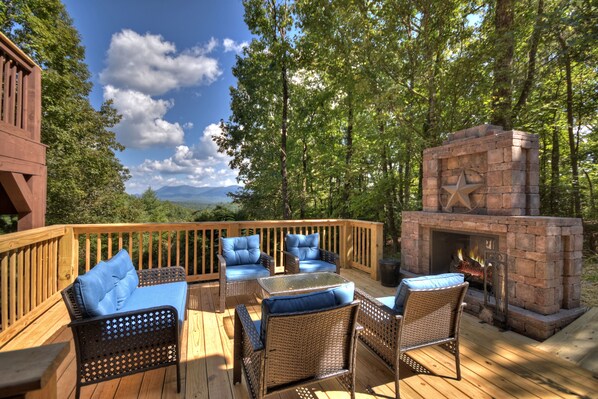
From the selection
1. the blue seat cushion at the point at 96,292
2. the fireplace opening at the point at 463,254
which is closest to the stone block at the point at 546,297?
the fireplace opening at the point at 463,254

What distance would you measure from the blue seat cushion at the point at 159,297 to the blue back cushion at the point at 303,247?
5.90ft

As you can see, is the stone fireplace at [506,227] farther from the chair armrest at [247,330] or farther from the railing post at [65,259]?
the railing post at [65,259]

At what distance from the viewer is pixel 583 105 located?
618 centimetres

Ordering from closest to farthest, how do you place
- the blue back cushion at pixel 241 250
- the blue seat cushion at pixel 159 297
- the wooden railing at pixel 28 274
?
1. the blue seat cushion at pixel 159 297
2. the wooden railing at pixel 28 274
3. the blue back cushion at pixel 241 250

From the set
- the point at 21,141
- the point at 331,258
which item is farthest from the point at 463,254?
the point at 21,141

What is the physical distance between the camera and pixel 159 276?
3.23 meters

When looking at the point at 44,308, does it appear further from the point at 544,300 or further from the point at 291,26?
the point at 291,26

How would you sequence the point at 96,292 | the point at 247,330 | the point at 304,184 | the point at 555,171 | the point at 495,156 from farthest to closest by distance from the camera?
the point at 304,184 → the point at 555,171 → the point at 495,156 → the point at 96,292 → the point at 247,330

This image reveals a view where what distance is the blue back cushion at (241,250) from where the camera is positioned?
4027 mm

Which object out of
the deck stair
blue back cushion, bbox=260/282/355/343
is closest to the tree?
blue back cushion, bbox=260/282/355/343

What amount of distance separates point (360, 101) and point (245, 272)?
5.60 m

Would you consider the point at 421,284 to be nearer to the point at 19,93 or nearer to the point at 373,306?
the point at 373,306

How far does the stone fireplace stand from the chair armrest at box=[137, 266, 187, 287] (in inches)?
140

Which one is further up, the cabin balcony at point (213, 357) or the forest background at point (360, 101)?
the forest background at point (360, 101)
